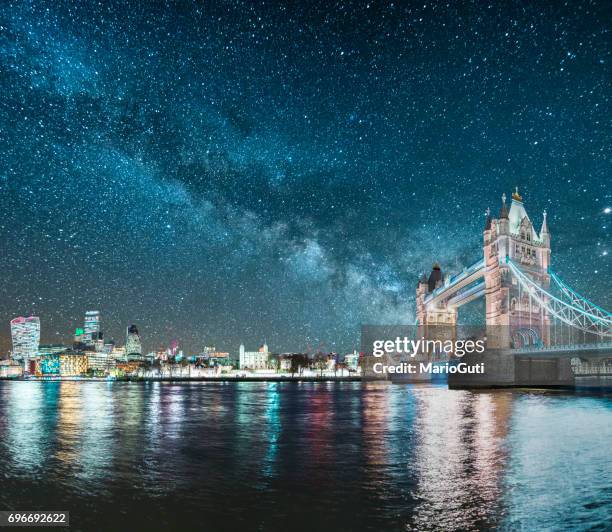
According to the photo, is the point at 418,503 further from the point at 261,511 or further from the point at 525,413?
the point at 525,413

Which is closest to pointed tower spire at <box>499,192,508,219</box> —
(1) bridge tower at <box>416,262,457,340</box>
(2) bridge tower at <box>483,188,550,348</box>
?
(2) bridge tower at <box>483,188,550,348</box>

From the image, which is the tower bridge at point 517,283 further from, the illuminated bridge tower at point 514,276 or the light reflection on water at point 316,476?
the light reflection on water at point 316,476

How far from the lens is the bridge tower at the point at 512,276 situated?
295 ft

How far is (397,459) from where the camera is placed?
15.6m

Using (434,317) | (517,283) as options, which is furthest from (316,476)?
(434,317)

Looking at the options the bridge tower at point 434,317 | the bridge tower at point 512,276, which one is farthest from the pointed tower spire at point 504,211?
the bridge tower at point 434,317

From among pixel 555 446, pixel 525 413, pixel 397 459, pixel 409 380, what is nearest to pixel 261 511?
pixel 397 459

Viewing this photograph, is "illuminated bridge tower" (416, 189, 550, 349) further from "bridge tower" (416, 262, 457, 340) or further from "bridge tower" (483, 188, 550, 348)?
"bridge tower" (416, 262, 457, 340)

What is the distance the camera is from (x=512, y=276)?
94812 mm

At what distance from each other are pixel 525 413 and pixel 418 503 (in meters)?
24.1

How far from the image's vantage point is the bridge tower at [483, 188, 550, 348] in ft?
295

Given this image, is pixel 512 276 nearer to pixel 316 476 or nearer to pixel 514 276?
pixel 514 276

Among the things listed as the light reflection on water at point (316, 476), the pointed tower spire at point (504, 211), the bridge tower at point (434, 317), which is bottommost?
the light reflection on water at point (316, 476)

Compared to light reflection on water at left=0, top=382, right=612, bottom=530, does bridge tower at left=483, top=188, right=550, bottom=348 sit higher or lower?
higher
